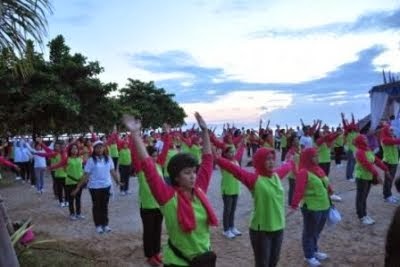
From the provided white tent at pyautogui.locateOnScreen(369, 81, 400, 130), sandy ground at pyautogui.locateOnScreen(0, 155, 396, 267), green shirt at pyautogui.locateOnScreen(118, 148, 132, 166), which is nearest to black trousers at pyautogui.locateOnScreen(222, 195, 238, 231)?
sandy ground at pyautogui.locateOnScreen(0, 155, 396, 267)

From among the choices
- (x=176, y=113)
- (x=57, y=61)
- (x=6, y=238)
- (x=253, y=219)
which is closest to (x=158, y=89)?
(x=176, y=113)

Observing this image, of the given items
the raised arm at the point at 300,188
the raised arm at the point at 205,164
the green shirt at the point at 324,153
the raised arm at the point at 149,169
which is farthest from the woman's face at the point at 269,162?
the green shirt at the point at 324,153

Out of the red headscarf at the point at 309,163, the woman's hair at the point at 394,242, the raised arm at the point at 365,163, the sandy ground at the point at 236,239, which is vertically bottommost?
the sandy ground at the point at 236,239

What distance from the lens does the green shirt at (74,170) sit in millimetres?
13484

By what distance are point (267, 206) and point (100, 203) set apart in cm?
512

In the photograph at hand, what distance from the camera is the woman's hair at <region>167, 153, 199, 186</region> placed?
4.76m

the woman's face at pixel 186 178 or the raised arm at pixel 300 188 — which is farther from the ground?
the woman's face at pixel 186 178

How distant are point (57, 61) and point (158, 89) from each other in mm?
18885

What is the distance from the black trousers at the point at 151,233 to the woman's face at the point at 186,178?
159 inches

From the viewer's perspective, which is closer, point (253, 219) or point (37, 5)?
point (37, 5)

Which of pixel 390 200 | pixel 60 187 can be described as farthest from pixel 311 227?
pixel 60 187

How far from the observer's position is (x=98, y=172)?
429 inches

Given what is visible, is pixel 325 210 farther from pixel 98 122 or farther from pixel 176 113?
pixel 176 113

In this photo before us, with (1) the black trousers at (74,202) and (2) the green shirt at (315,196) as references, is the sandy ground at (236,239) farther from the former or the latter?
(2) the green shirt at (315,196)
